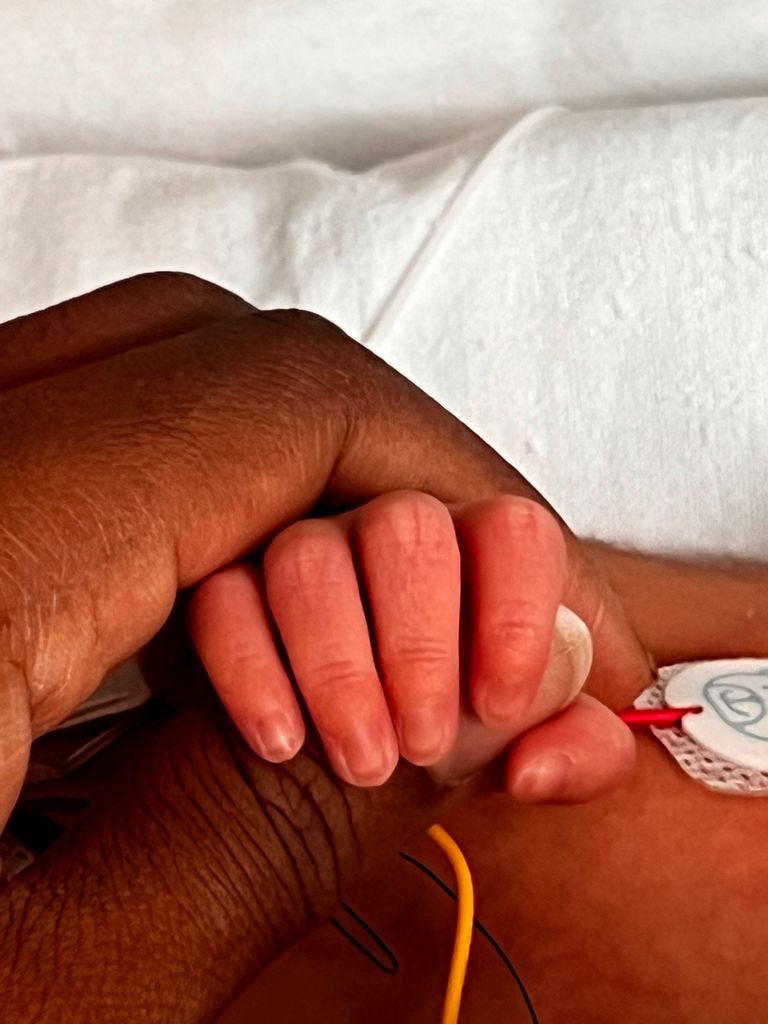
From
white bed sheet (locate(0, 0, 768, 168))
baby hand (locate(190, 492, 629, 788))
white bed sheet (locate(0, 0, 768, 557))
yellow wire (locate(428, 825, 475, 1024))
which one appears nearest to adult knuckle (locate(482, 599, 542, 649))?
baby hand (locate(190, 492, 629, 788))

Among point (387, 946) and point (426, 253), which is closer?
point (387, 946)

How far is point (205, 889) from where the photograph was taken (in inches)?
20.0

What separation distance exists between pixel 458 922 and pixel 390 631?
9.3 inches

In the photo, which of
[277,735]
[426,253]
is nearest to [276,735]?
[277,735]

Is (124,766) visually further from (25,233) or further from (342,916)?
(25,233)

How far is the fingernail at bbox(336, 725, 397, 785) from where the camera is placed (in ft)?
1.52

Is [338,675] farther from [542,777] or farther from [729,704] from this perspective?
[729,704]

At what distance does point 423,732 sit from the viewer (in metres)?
0.47

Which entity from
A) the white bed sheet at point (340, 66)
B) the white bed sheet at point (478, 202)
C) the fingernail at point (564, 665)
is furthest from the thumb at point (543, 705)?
the white bed sheet at point (340, 66)

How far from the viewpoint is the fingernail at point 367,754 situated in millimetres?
463

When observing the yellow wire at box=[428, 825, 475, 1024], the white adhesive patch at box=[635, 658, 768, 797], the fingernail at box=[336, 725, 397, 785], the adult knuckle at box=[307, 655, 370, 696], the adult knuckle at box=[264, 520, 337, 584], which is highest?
the adult knuckle at box=[264, 520, 337, 584]

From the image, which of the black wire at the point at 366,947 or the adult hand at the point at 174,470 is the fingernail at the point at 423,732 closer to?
the adult hand at the point at 174,470

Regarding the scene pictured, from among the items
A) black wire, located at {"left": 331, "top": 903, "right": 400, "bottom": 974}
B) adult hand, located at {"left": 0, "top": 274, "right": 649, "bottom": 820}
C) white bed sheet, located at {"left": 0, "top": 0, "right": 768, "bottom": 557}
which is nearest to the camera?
adult hand, located at {"left": 0, "top": 274, "right": 649, "bottom": 820}

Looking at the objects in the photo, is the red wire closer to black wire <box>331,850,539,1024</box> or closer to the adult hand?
the adult hand
